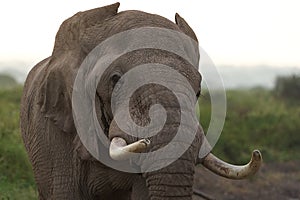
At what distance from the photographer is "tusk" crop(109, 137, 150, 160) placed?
431 centimetres

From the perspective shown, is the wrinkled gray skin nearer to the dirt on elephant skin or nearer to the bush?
the dirt on elephant skin

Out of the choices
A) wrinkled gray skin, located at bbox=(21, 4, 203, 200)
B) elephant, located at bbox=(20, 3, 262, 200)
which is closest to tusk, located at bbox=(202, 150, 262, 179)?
elephant, located at bbox=(20, 3, 262, 200)

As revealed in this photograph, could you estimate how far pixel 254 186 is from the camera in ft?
45.3

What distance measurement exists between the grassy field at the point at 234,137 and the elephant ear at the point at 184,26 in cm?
359

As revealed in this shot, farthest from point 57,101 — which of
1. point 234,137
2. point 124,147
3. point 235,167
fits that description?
point 234,137

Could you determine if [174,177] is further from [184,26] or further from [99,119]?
[184,26]

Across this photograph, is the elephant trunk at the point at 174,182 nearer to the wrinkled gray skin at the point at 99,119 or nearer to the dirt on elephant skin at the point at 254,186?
the wrinkled gray skin at the point at 99,119

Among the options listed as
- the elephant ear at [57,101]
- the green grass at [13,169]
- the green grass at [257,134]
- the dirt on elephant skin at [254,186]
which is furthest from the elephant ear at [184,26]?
the green grass at [257,134]

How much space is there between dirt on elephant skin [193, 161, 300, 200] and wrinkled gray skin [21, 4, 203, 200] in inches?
267

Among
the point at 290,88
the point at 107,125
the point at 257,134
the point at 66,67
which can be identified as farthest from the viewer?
the point at 290,88

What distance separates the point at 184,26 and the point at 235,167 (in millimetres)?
1025

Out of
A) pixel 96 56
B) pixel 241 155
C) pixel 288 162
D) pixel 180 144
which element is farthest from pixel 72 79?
pixel 288 162

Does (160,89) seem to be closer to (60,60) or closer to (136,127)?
(136,127)

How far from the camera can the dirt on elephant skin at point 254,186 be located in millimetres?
12805
